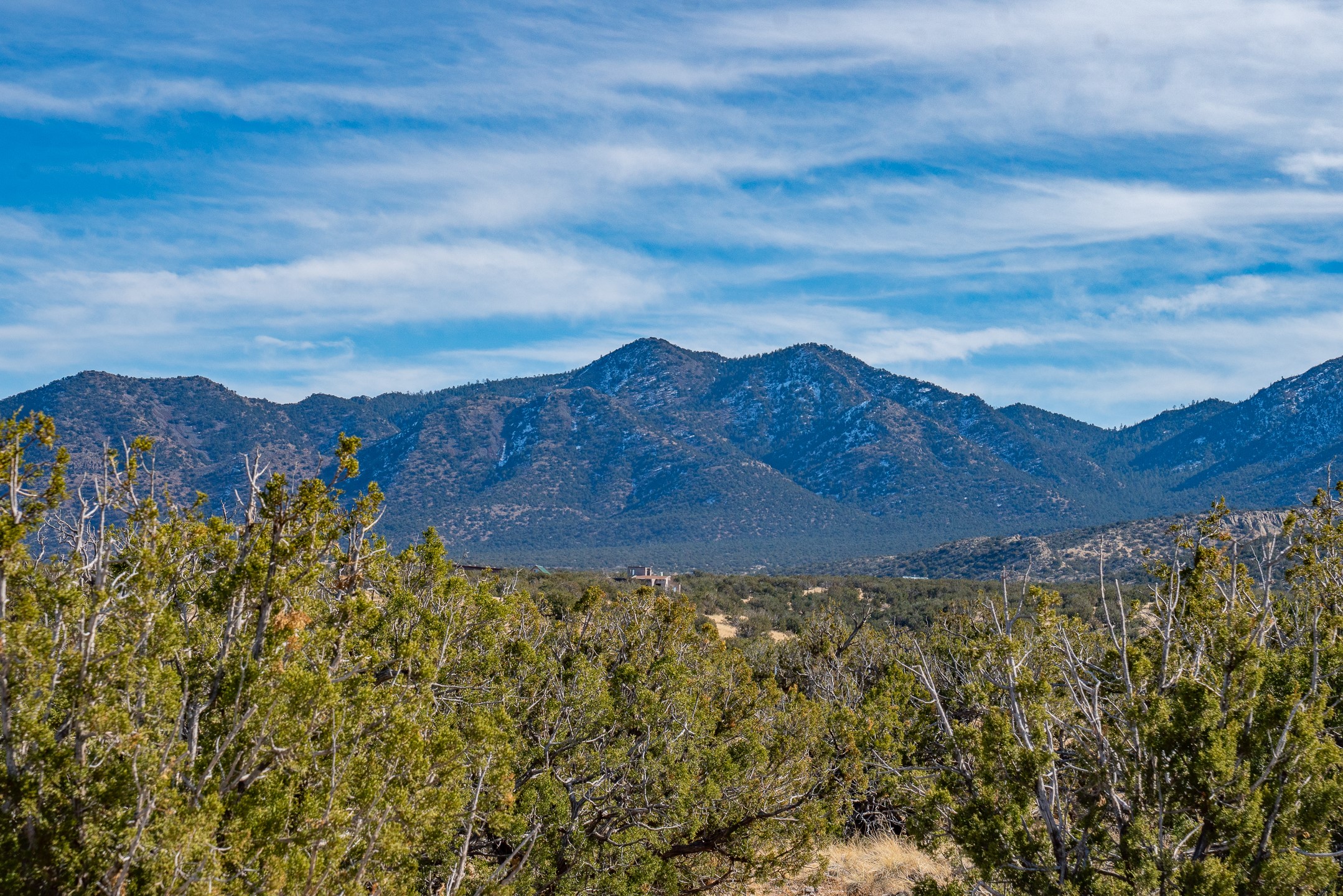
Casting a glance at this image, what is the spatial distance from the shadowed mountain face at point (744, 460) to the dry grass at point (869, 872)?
331 ft

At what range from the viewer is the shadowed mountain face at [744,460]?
5049 inches

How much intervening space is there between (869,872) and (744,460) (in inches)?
5863

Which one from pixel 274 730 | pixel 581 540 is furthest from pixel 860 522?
pixel 274 730

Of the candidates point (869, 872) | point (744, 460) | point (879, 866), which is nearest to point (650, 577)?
point (879, 866)

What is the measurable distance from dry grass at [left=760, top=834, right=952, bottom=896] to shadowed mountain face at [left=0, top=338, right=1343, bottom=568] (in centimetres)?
10094

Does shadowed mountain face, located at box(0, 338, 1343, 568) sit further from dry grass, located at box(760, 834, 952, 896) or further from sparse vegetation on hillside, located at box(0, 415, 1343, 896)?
sparse vegetation on hillside, located at box(0, 415, 1343, 896)

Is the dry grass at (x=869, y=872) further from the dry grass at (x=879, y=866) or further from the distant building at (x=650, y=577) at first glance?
the distant building at (x=650, y=577)

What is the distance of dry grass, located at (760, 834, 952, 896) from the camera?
1236 cm

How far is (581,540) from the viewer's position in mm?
141625

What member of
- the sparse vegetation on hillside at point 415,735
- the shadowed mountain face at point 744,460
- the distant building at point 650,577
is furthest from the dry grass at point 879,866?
the shadowed mountain face at point 744,460

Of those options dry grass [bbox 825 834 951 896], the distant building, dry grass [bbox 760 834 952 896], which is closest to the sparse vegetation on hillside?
dry grass [bbox 760 834 952 896]

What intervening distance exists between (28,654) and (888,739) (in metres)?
10.4

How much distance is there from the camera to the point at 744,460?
531ft

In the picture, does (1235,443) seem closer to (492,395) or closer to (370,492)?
Answer: (492,395)
